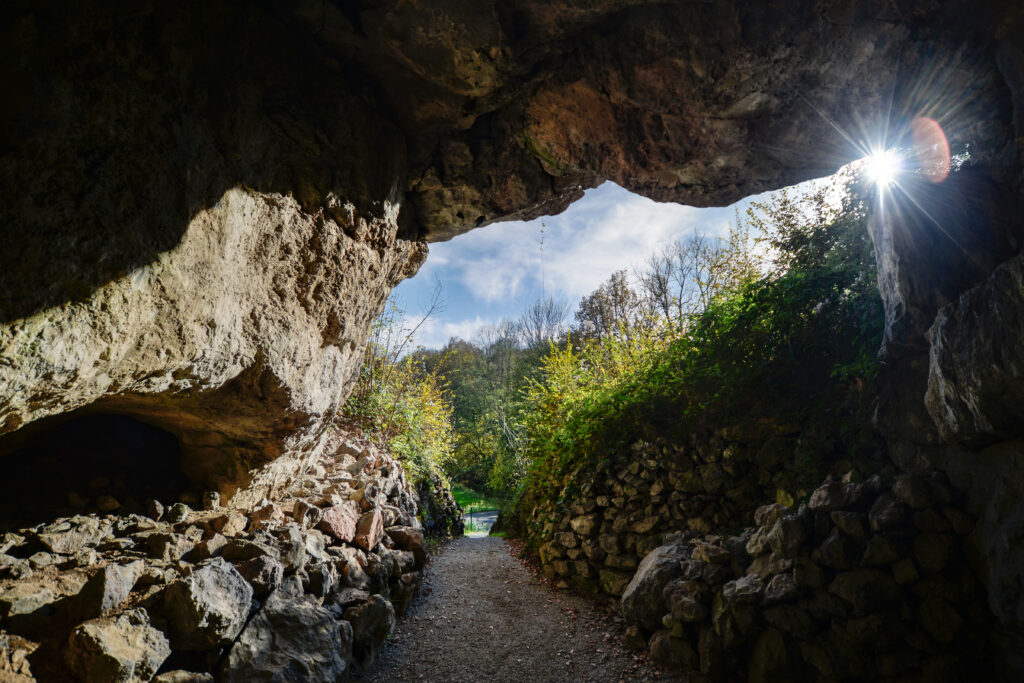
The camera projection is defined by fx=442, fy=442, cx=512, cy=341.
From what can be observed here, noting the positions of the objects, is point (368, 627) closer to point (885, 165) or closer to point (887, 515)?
point (887, 515)

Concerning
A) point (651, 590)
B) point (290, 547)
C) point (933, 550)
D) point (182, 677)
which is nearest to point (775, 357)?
point (933, 550)

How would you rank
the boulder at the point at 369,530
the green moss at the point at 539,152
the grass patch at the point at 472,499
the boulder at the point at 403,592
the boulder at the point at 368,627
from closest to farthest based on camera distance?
the boulder at the point at 368,627 → the green moss at the point at 539,152 → the boulder at the point at 369,530 → the boulder at the point at 403,592 → the grass patch at the point at 472,499

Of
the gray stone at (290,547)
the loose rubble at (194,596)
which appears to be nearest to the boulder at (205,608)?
the loose rubble at (194,596)

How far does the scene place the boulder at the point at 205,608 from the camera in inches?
88.6

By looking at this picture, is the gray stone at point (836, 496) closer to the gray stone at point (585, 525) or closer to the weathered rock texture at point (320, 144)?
the weathered rock texture at point (320, 144)

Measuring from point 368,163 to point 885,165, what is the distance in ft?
11.9

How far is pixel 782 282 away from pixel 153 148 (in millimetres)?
5327

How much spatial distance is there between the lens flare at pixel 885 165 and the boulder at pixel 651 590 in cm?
333

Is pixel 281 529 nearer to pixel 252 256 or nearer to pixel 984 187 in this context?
pixel 252 256

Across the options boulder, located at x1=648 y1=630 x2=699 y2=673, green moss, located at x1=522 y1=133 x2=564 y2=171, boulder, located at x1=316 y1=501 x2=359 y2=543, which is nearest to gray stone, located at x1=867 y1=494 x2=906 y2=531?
boulder, located at x1=648 y1=630 x2=699 y2=673

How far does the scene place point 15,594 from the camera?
197 cm

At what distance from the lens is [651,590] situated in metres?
3.71

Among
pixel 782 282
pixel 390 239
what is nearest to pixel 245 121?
pixel 390 239

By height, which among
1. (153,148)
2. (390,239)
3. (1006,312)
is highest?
(390,239)
